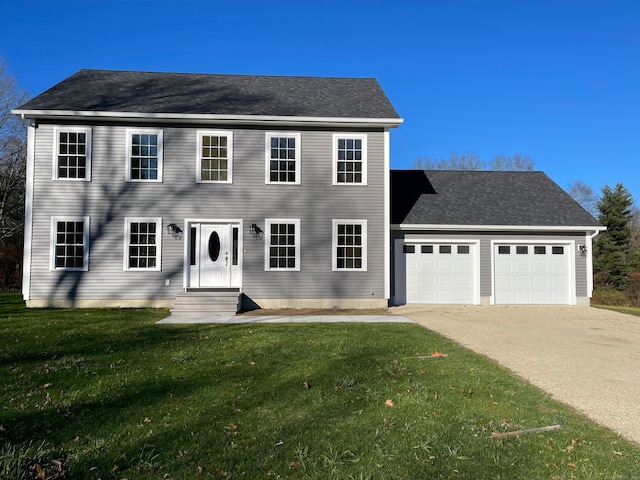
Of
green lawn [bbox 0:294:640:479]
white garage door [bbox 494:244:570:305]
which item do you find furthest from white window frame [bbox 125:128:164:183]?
white garage door [bbox 494:244:570:305]

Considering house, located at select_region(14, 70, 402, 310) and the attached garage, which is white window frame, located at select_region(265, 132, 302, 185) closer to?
house, located at select_region(14, 70, 402, 310)

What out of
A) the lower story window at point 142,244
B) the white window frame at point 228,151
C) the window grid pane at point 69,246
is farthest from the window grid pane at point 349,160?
the window grid pane at point 69,246

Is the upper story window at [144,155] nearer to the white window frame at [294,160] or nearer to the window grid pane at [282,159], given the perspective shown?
the white window frame at [294,160]

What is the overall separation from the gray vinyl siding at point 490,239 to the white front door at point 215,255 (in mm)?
5737

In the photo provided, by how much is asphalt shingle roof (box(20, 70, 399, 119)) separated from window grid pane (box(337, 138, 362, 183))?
898mm

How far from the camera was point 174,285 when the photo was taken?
13328 mm

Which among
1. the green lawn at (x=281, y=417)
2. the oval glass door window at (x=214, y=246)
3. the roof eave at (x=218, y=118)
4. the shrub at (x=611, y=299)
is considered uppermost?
the roof eave at (x=218, y=118)

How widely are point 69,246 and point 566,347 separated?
1381cm

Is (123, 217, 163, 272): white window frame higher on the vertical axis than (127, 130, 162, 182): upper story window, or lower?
lower

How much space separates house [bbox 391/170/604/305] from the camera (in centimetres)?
1474

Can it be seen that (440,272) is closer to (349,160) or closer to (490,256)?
(490,256)

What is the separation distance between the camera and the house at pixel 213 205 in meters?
13.2

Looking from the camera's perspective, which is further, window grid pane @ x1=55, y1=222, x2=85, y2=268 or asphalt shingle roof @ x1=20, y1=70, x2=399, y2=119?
asphalt shingle roof @ x1=20, y1=70, x2=399, y2=119

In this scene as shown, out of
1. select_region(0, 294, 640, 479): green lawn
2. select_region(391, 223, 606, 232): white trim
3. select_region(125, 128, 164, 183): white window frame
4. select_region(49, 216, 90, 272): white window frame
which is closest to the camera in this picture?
select_region(0, 294, 640, 479): green lawn
